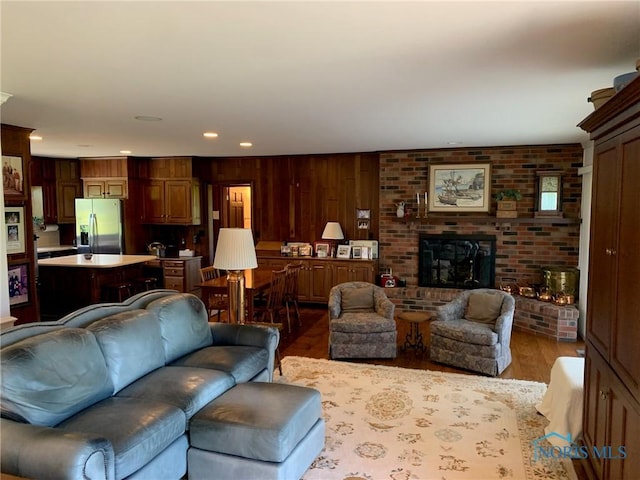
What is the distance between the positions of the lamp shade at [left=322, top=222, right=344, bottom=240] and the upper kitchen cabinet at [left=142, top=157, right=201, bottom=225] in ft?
7.82

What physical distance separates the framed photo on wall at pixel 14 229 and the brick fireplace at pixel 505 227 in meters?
4.69

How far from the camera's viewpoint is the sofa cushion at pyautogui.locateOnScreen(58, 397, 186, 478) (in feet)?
6.97

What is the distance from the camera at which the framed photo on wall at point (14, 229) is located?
4.21 m

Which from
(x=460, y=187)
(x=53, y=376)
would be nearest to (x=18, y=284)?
(x=53, y=376)

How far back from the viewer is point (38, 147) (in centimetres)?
625

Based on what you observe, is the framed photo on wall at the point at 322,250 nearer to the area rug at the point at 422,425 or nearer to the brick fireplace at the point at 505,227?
the brick fireplace at the point at 505,227

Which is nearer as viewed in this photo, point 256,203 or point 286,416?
point 286,416

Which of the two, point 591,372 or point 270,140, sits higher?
point 270,140

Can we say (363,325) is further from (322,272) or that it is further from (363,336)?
(322,272)

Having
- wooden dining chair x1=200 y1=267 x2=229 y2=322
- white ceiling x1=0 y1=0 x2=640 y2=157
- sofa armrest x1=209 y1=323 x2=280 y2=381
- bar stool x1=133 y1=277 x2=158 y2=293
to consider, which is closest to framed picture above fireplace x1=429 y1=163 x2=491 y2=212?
white ceiling x1=0 y1=0 x2=640 y2=157

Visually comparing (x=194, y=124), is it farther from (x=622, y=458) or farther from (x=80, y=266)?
(x=622, y=458)

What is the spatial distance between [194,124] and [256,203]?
3279mm

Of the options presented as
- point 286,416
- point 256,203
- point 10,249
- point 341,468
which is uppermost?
point 256,203

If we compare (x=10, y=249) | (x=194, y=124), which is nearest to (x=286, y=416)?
(x=194, y=124)
